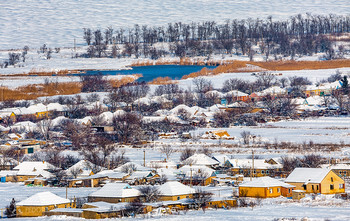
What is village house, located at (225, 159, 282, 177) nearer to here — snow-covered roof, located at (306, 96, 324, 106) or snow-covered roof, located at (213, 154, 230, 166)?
snow-covered roof, located at (213, 154, 230, 166)

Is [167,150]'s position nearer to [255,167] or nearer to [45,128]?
[255,167]

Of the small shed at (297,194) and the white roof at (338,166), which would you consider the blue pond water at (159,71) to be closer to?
the white roof at (338,166)

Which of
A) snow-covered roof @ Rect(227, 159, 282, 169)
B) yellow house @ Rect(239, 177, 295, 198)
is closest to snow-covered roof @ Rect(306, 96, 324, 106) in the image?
snow-covered roof @ Rect(227, 159, 282, 169)

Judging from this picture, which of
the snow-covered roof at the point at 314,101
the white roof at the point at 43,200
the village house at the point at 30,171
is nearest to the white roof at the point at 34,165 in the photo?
the village house at the point at 30,171

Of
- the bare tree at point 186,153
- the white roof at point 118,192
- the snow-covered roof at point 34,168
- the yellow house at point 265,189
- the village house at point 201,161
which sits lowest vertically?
the snow-covered roof at point 34,168

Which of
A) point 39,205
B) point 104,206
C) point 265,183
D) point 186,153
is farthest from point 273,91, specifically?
point 39,205

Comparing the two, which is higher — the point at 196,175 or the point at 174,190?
the point at 174,190
